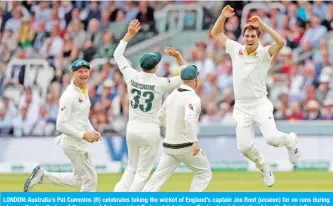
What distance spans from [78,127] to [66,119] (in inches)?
10.0

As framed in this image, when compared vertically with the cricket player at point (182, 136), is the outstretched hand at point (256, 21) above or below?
above

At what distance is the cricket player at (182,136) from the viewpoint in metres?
15.5

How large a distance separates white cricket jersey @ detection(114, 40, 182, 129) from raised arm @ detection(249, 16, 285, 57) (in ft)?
4.03

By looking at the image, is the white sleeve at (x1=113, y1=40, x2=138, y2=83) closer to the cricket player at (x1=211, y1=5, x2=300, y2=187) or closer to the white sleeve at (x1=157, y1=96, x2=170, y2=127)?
the white sleeve at (x1=157, y1=96, x2=170, y2=127)

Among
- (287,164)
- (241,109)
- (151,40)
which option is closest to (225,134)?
(287,164)

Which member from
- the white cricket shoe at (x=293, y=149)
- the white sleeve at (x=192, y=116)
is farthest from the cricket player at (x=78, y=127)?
the white cricket shoe at (x=293, y=149)

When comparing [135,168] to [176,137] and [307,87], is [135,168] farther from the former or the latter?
[307,87]

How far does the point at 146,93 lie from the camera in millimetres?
15805

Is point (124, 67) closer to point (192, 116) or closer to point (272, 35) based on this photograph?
point (192, 116)

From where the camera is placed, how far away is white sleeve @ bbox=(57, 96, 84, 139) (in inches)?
616

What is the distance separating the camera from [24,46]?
27.7m

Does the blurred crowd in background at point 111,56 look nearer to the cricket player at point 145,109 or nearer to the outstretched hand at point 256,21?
the cricket player at point 145,109

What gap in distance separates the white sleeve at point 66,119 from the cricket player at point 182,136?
1.10 meters

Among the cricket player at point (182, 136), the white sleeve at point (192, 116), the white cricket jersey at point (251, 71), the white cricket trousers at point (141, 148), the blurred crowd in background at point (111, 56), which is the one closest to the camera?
the white sleeve at point (192, 116)
